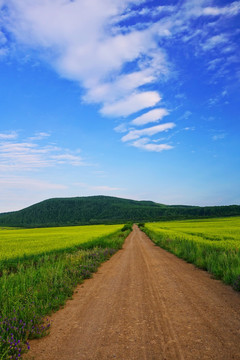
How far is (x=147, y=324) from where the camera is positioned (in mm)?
5047

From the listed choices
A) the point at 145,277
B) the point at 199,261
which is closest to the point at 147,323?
the point at 145,277

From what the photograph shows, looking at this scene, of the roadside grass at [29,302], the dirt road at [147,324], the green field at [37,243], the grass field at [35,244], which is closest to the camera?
the dirt road at [147,324]

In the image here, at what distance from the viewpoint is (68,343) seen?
439 centimetres

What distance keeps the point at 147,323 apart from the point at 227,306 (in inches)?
101

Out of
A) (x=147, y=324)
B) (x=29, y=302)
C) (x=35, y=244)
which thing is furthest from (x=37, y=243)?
(x=147, y=324)

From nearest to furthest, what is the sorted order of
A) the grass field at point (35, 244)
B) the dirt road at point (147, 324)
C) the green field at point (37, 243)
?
the dirt road at point (147, 324), the grass field at point (35, 244), the green field at point (37, 243)

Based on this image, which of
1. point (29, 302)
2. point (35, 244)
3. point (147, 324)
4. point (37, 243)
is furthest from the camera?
point (37, 243)

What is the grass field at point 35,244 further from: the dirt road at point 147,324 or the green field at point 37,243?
the dirt road at point 147,324

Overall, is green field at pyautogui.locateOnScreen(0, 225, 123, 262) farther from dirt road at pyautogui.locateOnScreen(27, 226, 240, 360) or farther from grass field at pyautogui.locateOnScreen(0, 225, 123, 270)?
dirt road at pyautogui.locateOnScreen(27, 226, 240, 360)

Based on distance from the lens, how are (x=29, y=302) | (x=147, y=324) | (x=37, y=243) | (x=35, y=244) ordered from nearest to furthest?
(x=147, y=324) < (x=29, y=302) < (x=35, y=244) < (x=37, y=243)

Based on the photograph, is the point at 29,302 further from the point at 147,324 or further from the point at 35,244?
the point at 35,244

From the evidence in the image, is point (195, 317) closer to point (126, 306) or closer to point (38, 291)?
point (126, 306)

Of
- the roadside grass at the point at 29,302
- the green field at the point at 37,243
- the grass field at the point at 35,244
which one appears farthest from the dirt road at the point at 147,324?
the green field at the point at 37,243

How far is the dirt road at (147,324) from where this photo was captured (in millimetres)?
3977
